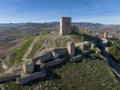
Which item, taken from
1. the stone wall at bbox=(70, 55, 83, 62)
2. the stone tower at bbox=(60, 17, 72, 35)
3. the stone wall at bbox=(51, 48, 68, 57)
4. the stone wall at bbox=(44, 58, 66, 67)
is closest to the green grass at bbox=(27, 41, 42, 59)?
the stone tower at bbox=(60, 17, 72, 35)

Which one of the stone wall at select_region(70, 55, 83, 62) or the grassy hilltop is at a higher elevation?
the stone wall at select_region(70, 55, 83, 62)

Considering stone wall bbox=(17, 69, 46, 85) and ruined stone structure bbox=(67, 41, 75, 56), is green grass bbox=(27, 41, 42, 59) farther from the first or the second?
stone wall bbox=(17, 69, 46, 85)

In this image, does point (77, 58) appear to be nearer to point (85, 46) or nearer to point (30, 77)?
point (85, 46)

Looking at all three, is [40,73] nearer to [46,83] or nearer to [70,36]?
[46,83]

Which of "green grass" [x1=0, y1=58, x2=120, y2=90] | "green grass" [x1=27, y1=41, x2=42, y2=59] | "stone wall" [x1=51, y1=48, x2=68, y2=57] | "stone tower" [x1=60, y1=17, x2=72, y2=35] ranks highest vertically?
"stone tower" [x1=60, y1=17, x2=72, y2=35]

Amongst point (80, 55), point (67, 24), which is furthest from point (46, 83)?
point (67, 24)

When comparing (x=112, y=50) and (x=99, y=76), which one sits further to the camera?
(x=112, y=50)

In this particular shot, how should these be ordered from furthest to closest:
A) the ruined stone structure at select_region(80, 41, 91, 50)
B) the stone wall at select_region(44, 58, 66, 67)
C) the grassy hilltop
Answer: the ruined stone structure at select_region(80, 41, 91, 50) < the stone wall at select_region(44, 58, 66, 67) < the grassy hilltop

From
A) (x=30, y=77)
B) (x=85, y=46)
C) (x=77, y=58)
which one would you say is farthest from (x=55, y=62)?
(x=85, y=46)

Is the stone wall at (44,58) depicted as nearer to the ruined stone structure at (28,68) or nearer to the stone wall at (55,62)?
the stone wall at (55,62)
